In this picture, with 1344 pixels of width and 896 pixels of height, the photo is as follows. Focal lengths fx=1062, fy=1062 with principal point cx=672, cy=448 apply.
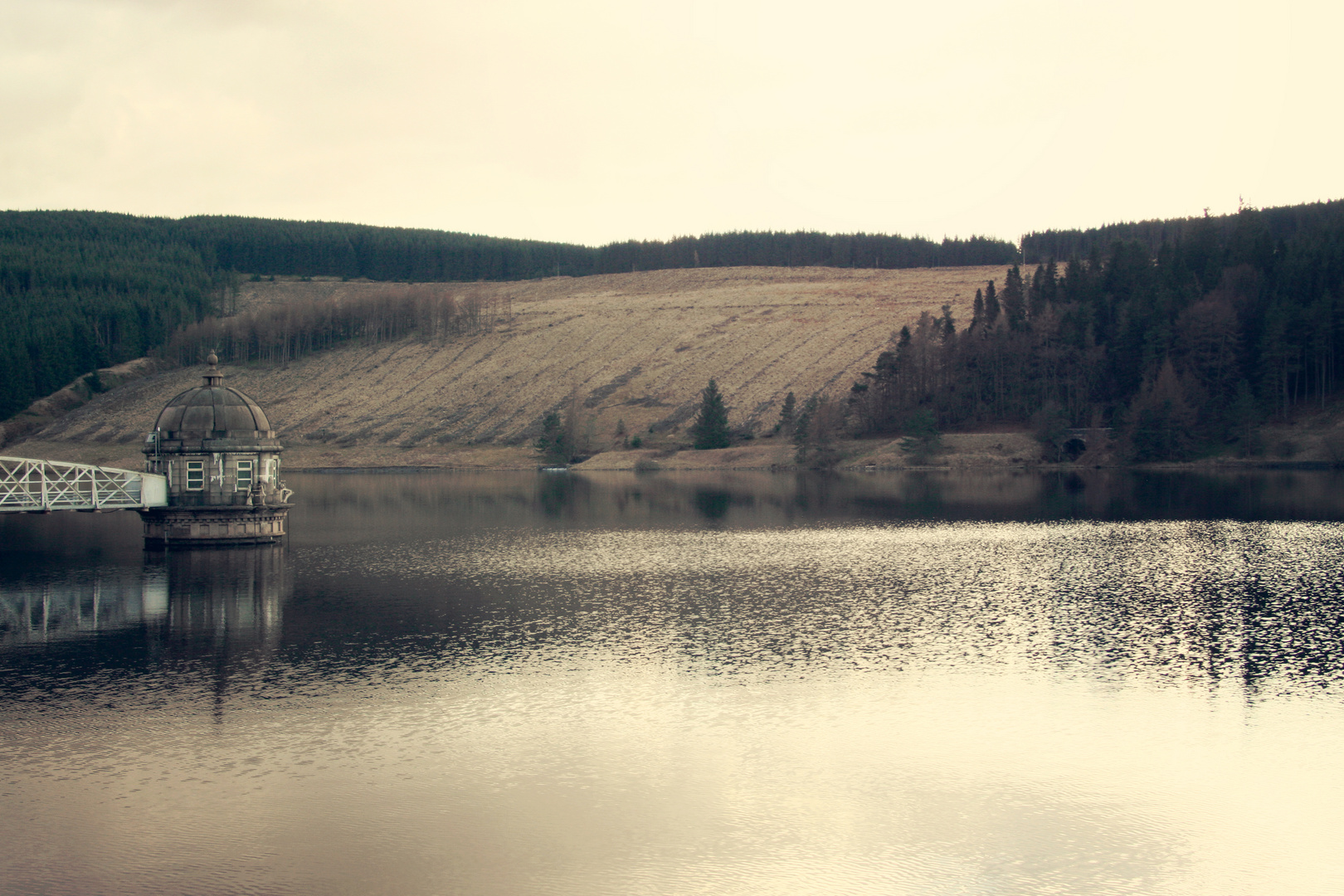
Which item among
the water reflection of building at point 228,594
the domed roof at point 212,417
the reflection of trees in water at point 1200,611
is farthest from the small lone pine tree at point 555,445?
the reflection of trees in water at point 1200,611

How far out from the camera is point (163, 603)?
4916cm

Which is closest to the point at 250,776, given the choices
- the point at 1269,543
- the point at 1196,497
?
Answer: the point at 1269,543

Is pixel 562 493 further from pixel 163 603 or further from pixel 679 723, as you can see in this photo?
pixel 679 723

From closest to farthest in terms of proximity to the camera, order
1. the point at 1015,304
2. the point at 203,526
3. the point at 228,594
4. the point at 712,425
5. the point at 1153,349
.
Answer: the point at 228,594 → the point at 203,526 → the point at 1153,349 → the point at 712,425 → the point at 1015,304

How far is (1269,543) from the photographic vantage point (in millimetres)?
64750

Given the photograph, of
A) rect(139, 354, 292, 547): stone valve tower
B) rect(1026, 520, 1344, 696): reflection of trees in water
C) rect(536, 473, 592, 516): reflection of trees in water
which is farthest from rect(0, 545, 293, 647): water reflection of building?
rect(536, 473, 592, 516): reflection of trees in water

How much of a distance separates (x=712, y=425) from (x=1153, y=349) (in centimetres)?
6190

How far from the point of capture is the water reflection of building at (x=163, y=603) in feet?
141

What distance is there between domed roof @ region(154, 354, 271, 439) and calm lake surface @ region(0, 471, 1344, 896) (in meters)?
9.33

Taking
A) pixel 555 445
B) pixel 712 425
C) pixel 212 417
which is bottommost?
pixel 555 445

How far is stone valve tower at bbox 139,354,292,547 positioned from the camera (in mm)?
67375

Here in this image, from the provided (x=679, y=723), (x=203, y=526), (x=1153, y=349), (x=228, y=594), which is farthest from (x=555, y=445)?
(x=679, y=723)

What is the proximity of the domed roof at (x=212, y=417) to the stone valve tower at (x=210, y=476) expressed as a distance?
0.05 meters

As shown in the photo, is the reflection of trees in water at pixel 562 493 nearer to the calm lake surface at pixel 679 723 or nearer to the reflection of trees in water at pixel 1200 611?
the calm lake surface at pixel 679 723
